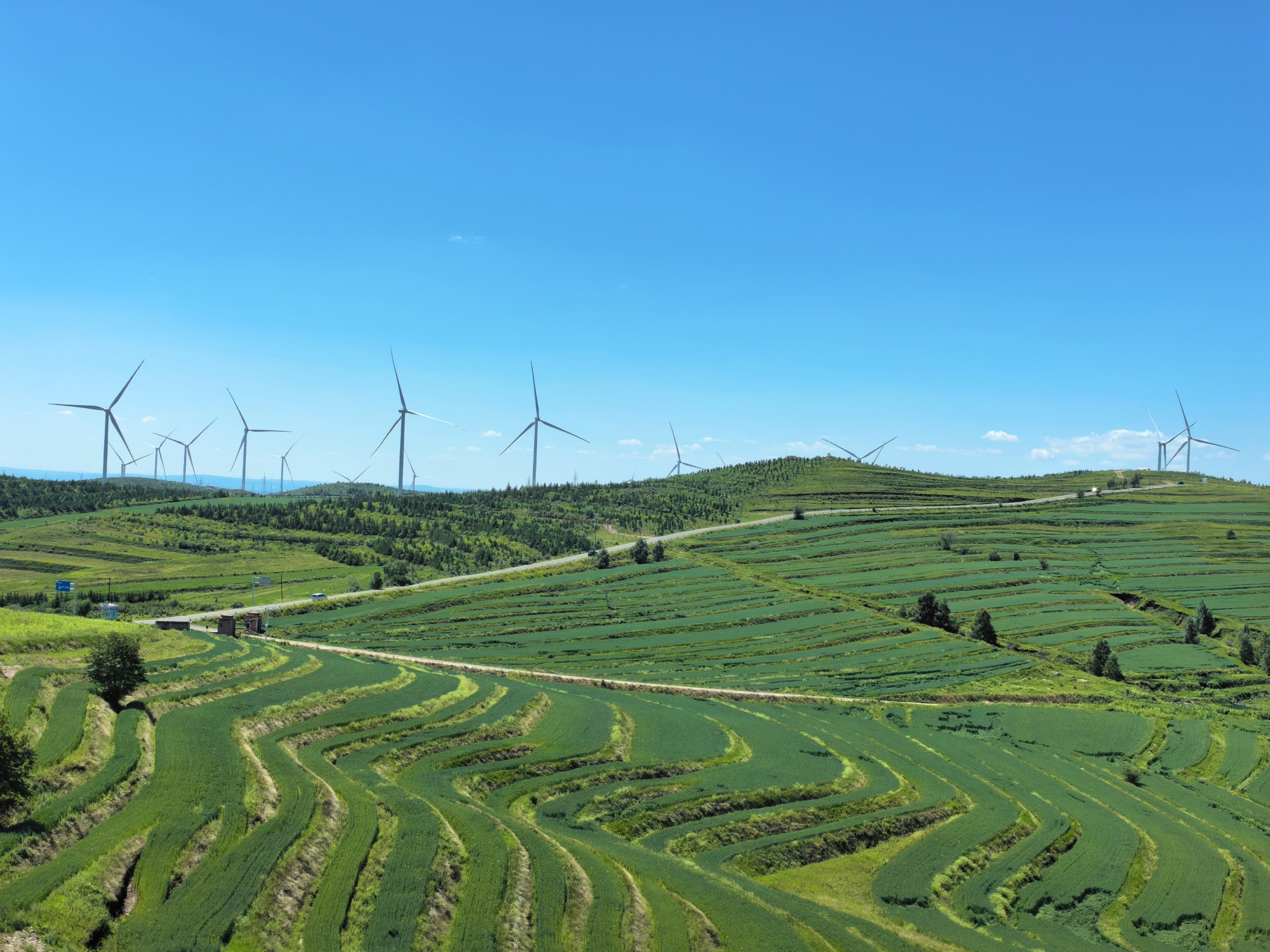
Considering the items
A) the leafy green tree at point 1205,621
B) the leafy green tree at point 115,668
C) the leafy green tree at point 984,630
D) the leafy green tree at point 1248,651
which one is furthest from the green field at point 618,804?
the leafy green tree at point 1205,621

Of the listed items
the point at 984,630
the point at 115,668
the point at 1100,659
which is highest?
the point at 115,668

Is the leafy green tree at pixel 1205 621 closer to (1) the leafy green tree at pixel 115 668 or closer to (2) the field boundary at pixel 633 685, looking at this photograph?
(2) the field boundary at pixel 633 685

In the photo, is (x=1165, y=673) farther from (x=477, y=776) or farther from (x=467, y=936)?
(x=467, y=936)

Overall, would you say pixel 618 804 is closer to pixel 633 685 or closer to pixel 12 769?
pixel 12 769

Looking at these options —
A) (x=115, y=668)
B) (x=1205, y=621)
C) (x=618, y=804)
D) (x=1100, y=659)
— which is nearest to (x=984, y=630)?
(x=1100, y=659)

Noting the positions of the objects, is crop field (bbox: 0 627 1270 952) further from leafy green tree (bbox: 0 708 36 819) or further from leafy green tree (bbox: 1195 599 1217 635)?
leafy green tree (bbox: 1195 599 1217 635)

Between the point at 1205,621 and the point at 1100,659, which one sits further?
the point at 1205,621

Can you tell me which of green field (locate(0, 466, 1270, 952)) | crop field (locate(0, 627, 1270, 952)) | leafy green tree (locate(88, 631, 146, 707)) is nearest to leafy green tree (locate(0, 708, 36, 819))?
green field (locate(0, 466, 1270, 952))
